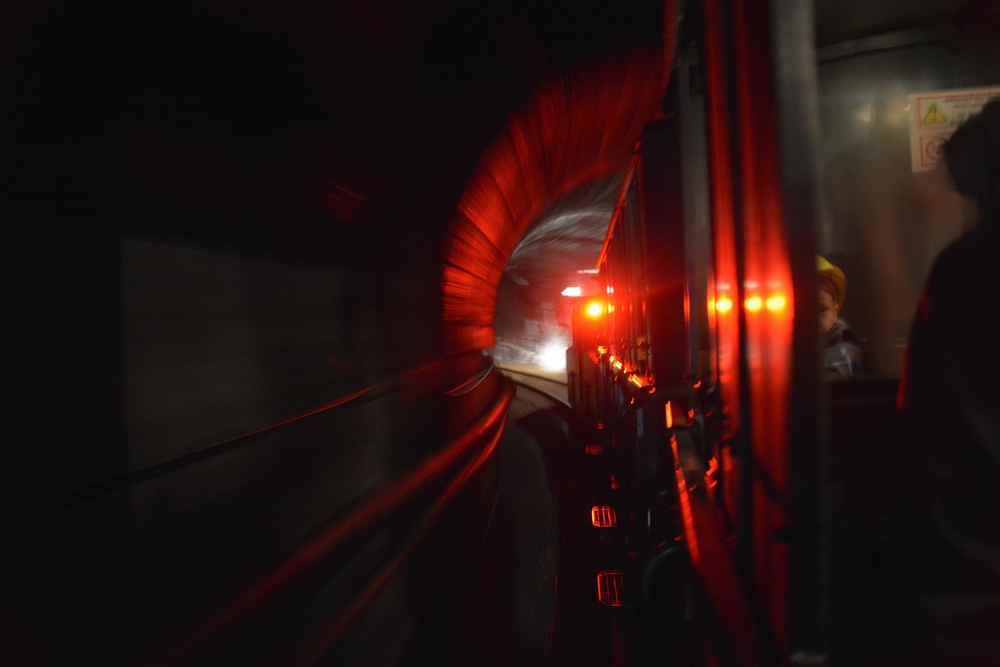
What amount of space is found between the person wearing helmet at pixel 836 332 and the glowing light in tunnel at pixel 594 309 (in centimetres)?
668

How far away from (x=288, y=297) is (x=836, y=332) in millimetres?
2673

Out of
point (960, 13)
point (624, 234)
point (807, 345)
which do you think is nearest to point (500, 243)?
point (624, 234)

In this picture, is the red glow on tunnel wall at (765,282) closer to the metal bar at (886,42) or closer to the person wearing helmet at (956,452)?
the person wearing helmet at (956,452)

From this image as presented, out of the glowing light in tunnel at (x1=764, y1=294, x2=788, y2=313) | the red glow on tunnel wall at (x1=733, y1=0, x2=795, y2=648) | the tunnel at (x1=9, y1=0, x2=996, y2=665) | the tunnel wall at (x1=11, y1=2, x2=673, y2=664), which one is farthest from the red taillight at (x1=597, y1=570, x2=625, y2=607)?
the glowing light in tunnel at (x1=764, y1=294, x2=788, y2=313)

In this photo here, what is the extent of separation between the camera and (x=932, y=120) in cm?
273

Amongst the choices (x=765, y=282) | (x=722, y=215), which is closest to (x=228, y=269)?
(x=765, y=282)

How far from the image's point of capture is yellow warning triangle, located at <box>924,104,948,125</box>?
272 cm

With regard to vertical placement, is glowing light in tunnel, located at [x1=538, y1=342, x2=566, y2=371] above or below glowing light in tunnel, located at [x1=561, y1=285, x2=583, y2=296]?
below

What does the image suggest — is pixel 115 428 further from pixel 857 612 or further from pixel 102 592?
pixel 857 612

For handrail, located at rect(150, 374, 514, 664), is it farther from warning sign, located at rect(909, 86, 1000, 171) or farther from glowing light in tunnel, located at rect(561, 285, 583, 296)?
glowing light in tunnel, located at rect(561, 285, 583, 296)

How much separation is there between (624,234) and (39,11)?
5.34 m

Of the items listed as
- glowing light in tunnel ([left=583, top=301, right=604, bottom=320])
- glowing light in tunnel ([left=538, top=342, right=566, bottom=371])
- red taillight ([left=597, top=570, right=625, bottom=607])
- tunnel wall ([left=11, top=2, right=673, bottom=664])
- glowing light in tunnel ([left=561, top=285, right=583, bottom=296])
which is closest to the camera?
tunnel wall ([left=11, top=2, right=673, bottom=664])

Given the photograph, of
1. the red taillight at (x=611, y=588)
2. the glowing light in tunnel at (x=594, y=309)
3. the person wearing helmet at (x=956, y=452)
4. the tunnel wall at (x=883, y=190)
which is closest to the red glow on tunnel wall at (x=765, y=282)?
the person wearing helmet at (x=956, y=452)

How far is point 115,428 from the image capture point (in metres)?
1.26
